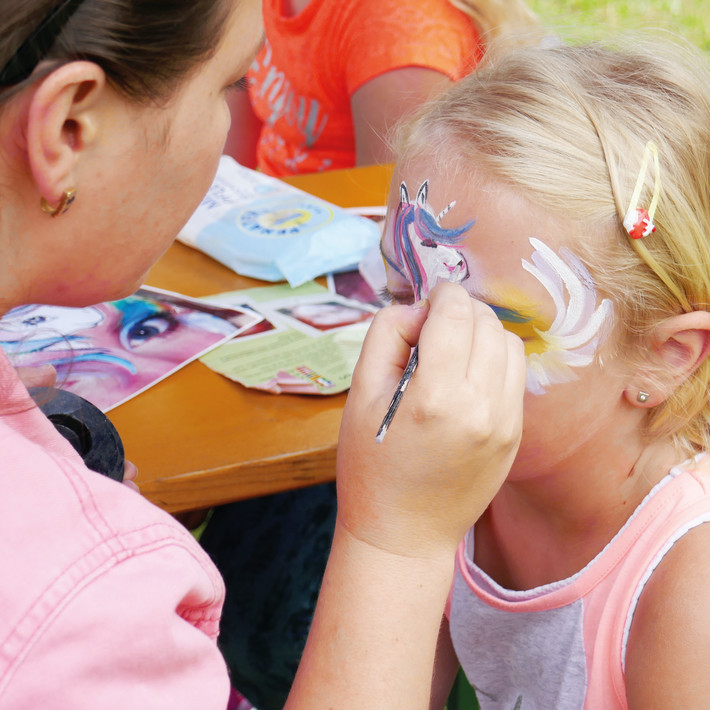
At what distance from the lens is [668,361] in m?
0.89

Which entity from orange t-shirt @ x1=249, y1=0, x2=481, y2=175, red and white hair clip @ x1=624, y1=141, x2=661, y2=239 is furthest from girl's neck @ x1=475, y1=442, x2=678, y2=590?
orange t-shirt @ x1=249, y1=0, x2=481, y2=175

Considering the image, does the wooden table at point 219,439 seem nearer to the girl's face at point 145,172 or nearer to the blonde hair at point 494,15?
the girl's face at point 145,172

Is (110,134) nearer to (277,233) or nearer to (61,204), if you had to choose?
(61,204)

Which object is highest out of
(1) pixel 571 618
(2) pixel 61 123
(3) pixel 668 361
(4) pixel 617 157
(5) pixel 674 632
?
(2) pixel 61 123

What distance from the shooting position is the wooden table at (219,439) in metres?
0.94

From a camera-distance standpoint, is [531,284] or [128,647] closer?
[128,647]

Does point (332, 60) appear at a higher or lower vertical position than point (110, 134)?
lower

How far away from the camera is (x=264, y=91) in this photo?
2047 millimetres

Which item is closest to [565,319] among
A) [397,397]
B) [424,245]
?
[424,245]

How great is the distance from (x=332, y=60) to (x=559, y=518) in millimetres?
1230

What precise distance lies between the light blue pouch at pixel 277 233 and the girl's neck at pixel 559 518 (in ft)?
1.66

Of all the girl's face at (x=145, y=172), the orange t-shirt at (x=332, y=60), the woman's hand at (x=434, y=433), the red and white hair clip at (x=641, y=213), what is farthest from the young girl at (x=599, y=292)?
the orange t-shirt at (x=332, y=60)

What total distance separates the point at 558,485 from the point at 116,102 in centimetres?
67

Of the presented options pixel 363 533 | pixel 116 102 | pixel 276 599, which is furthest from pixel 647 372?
pixel 276 599
